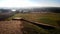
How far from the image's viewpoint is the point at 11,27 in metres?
2.85

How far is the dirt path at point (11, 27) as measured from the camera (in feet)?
9.18

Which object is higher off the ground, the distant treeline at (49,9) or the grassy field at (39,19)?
the distant treeline at (49,9)

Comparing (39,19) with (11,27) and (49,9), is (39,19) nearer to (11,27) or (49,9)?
(49,9)

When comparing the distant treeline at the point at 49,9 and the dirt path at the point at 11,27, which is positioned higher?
the distant treeline at the point at 49,9

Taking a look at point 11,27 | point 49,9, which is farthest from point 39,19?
point 11,27

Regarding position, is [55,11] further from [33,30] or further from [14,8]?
[14,8]

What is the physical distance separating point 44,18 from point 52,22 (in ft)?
0.59

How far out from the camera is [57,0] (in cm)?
276

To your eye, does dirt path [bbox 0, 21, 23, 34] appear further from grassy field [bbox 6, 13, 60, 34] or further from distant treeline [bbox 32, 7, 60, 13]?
distant treeline [bbox 32, 7, 60, 13]

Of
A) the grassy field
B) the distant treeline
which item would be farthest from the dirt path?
the distant treeline

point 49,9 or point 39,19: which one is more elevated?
point 49,9

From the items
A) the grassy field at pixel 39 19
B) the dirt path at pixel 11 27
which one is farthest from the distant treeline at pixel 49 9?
the dirt path at pixel 11 27

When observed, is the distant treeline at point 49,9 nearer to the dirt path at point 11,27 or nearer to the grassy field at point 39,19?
the grassy field at point 39,19

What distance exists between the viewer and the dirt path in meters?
2.80
